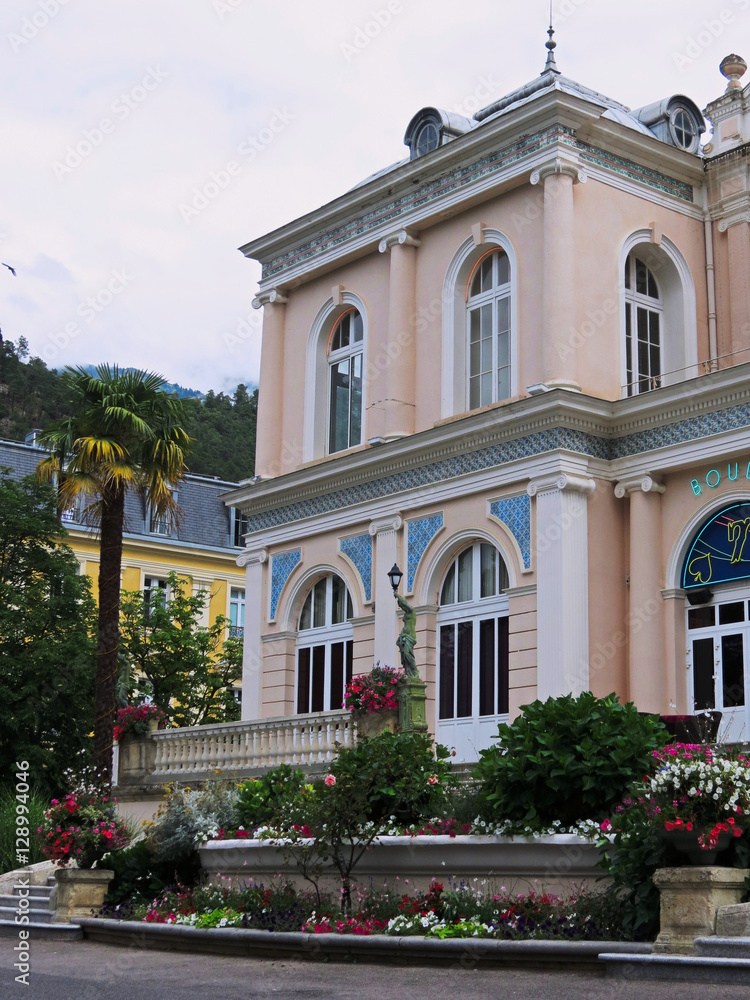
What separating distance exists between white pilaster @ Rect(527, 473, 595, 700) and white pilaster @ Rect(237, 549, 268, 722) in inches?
302

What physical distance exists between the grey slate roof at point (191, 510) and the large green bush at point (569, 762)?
34414 millimetres

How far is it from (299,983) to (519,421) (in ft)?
41.9

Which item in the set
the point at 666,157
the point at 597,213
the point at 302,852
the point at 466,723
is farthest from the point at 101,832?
the point at 666,157

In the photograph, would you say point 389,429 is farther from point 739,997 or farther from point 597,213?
point 739,997

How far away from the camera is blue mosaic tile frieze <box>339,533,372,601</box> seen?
1002 inches

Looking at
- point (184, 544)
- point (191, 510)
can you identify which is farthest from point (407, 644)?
point (191, 510)

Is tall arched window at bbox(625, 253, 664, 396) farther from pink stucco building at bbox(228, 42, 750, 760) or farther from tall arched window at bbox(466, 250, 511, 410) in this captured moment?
tall arched window at bbox(466, 250, 511, 410)

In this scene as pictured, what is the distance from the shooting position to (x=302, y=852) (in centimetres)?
1459

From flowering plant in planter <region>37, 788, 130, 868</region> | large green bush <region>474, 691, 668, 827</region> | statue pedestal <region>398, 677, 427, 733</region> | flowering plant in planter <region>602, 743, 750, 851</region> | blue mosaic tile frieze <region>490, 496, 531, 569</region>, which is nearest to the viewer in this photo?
flowering plant in planter <region>602, 743, 750, 851</region>

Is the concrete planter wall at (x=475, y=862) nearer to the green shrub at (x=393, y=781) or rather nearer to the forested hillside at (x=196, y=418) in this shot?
the green shrub at (x=393, y=781)

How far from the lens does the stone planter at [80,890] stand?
690 inches

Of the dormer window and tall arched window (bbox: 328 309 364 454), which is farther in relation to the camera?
tall arched window (bbox: 328 309 364 454)

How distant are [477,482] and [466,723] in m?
4.05

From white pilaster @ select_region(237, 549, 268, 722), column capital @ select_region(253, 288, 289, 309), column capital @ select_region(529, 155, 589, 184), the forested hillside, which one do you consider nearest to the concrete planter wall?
white pilaster @ select_region(237, 549, 268, 722)
